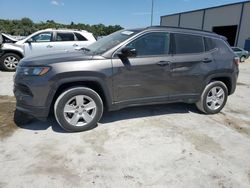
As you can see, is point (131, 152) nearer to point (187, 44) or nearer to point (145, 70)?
point (145, 70)

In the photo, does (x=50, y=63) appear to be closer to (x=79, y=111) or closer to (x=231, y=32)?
(x=79, y=111)

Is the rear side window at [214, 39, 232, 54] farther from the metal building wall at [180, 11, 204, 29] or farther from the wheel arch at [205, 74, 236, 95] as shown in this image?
the metal building wall at [180, 11, 204, 29]

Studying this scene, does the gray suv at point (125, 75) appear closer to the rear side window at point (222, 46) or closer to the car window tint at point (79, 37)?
the rear side window at point (222, 46)

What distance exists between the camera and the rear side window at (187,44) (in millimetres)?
4519

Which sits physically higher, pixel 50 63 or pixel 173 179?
pixel 50 63

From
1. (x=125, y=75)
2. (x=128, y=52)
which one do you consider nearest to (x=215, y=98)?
(x=125, y=75)

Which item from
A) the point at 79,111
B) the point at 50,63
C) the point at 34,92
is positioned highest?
the point at 50,63

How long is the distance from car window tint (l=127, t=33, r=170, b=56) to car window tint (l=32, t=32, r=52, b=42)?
21.2 ft

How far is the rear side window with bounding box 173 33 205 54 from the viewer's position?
14.8 feet

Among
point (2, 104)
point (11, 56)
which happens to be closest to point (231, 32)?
point (11, 56)

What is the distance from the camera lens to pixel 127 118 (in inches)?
187

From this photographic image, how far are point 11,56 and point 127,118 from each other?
675cm

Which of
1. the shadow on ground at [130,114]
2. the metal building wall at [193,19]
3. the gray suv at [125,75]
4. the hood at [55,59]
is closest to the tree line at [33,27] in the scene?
the metal building wall at [193,19]

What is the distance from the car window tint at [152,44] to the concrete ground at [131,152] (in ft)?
4.42
